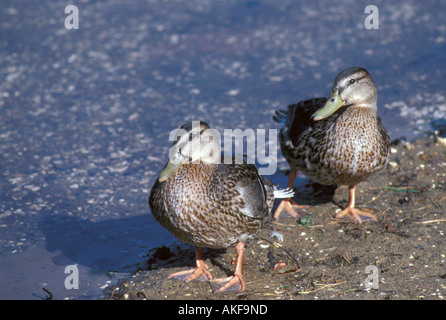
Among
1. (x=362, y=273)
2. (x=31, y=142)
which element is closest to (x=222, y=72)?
(x=31, y=142)

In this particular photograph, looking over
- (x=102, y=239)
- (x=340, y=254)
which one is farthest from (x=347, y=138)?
(x=102, y=239)

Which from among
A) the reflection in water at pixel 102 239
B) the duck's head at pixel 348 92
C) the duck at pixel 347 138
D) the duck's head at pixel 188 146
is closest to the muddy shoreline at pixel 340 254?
the reflection in water at pixel 102 239

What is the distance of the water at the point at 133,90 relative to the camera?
469 centimetres

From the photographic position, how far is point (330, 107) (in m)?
4.50

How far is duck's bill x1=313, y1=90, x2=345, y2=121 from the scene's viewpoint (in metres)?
4.48

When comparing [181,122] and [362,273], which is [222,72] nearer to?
[181,122]

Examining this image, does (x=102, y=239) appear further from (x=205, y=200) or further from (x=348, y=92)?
(x=348, y=92)

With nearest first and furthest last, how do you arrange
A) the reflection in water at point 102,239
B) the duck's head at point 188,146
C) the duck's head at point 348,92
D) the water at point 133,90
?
the duck's head at point 188,146 < the reflection in water at point 102,239 < the duck's head at point 348,92 < the water at point 133,90

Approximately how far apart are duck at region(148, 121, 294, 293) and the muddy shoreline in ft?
0.73

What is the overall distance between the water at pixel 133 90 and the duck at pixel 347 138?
1.00 metres

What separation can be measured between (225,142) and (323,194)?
1328 millimetres

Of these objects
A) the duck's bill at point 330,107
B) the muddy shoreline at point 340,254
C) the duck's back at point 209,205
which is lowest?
the muddy shoreline at point 340,254

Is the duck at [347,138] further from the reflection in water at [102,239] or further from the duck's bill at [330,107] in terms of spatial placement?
the reflection in water at [102,239]

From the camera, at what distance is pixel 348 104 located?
15.0ft
